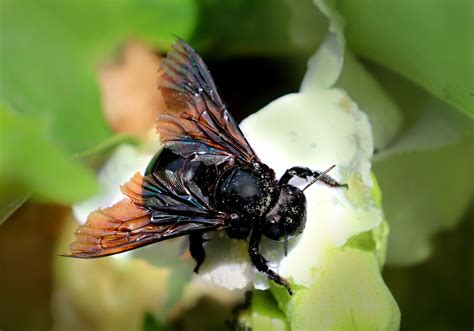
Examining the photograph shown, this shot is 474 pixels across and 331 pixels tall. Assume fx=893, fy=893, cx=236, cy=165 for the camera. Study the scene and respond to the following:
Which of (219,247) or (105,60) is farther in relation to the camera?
(105,60)

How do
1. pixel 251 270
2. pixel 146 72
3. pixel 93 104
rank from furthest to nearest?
pixel 146 72, pixel 93 104, pixel 251 270

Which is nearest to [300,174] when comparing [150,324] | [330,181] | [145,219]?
[330,181]

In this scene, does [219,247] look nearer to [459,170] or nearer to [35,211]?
[459,170]

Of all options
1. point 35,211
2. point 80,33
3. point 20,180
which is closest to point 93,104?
point 80,33

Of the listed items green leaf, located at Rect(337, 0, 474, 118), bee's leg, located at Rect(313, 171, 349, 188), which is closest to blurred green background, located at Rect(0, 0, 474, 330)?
green leaf, located at Rect(337, 0, 474, 118)

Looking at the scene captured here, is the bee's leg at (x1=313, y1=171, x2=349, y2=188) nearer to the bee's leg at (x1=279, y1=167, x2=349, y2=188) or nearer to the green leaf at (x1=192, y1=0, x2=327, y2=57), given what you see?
the bee's leg at (x1=279, y1=167, x2=349, y2=188)

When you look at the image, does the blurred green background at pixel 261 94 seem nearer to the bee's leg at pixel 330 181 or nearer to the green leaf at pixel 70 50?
the green leaf at pixel 70 50

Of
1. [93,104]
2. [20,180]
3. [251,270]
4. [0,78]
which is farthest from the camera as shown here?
[93,104]
